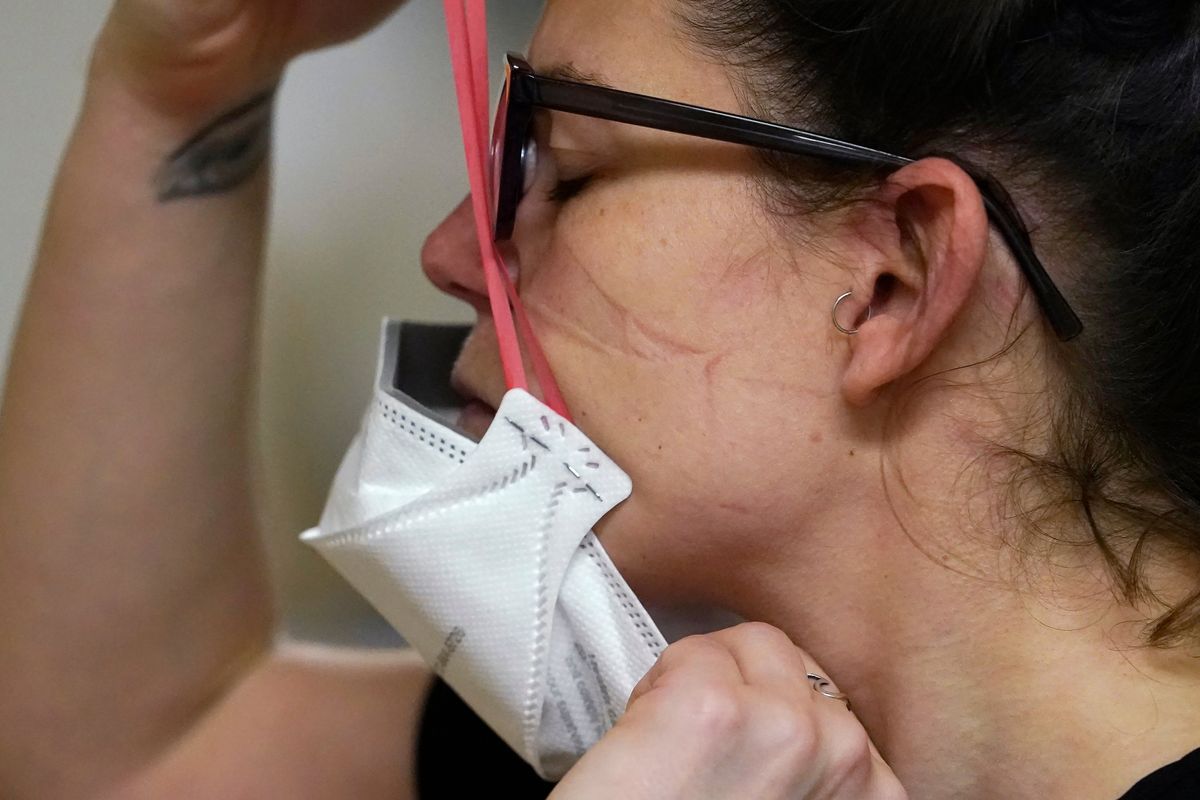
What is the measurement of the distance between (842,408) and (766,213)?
0.51ft

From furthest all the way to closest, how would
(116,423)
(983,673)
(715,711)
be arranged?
1. (116,423)
2. (983,673)
3. (715,711)

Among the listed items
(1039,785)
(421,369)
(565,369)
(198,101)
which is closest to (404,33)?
(198,101)

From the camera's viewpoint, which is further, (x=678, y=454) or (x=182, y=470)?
(x=182, y=470)

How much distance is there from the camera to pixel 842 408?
0.75m

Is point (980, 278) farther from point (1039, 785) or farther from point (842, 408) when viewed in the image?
point (1039, 785)

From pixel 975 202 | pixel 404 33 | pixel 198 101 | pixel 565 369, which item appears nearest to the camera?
pixel 975 202

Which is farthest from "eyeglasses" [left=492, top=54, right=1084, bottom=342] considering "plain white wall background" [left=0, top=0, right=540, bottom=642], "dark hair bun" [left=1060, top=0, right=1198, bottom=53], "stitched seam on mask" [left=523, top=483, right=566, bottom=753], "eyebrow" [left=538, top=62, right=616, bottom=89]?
"plain white wall background" [left=0, top=0, right=540, bottom=642]

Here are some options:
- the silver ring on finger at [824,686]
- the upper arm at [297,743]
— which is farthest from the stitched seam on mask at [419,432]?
the upper arm at [297,743]

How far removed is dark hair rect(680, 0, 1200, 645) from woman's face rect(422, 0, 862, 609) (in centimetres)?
5

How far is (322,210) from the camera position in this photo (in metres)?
1.36

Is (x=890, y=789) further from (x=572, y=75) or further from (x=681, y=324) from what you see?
(x=572, y=75)

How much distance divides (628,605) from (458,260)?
0.33m

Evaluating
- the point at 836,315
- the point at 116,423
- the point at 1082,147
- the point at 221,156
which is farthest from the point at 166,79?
the point at 1082,147

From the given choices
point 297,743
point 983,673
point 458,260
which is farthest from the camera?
point 297,743
